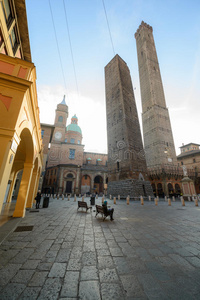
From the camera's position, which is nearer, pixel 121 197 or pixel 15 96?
pixel 15 96

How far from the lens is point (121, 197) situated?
59.8 ft

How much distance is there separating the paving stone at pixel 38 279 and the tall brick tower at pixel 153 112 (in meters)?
30.4

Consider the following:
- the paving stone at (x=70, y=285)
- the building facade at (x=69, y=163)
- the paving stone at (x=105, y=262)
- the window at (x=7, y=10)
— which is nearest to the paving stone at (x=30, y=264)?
the paving stone at (x=70, y=285)

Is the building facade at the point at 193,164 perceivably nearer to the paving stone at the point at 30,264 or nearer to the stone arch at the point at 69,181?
the stone arch at the point at 69,181

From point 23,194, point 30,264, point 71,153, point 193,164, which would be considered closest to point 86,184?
point 71,153

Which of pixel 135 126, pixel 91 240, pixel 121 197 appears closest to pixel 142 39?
pixel 135 126

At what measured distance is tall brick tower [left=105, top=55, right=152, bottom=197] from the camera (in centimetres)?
1901

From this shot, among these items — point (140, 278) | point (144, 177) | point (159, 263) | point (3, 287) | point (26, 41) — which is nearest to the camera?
point (3, 287)

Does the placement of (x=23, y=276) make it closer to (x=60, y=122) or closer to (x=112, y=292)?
(x=112, y=292)

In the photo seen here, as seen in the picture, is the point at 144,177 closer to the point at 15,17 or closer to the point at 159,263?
the point at 159,263

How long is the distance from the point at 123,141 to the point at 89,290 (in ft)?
65.6

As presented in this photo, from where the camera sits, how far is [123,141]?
21.1 metres

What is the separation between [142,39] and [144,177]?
156ft

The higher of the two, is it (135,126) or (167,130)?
(167,130)
